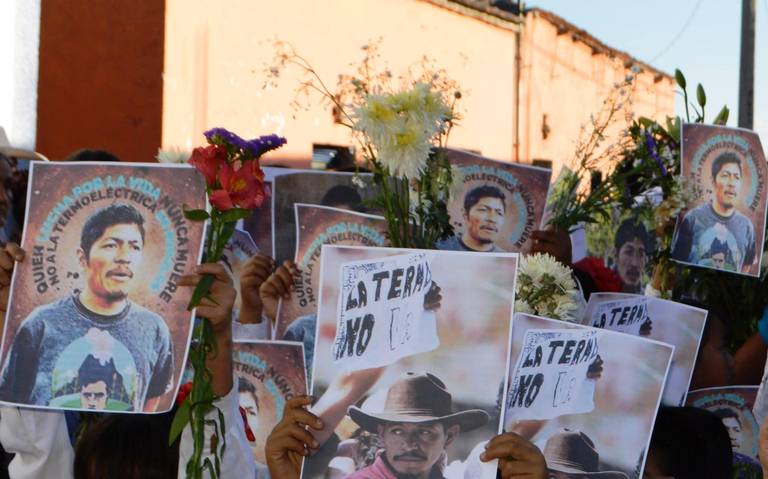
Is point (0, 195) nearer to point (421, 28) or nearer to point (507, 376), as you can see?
point (507, 376)

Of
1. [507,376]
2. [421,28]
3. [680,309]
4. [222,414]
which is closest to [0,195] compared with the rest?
[222,414]

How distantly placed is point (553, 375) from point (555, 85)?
52.4 feet

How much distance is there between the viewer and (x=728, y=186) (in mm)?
3873

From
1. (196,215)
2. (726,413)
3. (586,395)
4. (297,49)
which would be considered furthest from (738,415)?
(297,49)

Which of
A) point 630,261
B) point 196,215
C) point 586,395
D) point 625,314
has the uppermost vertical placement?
point 196,215

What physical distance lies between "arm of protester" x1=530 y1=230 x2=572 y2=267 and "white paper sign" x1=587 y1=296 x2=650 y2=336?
1.61 ft

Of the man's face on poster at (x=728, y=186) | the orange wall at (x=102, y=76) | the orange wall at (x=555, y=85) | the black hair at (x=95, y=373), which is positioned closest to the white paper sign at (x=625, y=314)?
the man's face on poster at (x=728, y=186)

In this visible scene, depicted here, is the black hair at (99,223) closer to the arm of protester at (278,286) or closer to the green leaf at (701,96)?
the arm of protester at (278,286)

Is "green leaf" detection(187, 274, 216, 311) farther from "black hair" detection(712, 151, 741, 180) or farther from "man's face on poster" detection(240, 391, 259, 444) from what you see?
"black hair" detection(712, 151, 741, 180)

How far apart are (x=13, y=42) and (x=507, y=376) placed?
4447 mm

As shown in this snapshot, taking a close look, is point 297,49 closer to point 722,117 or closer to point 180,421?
point 722,117

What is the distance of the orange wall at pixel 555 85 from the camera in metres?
17.0

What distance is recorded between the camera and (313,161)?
39.7ft

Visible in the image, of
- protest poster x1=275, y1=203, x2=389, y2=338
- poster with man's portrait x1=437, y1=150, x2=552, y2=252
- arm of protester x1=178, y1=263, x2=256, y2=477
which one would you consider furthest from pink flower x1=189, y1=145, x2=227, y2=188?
poster with man's portrait x1=437, y1=150, x2=552, y2=252
